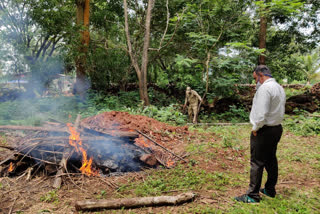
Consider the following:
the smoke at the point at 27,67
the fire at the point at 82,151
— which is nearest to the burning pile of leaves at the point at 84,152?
the fire at the point at 82,151

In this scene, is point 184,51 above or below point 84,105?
above

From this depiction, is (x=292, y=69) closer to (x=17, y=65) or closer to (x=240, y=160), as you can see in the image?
(x=240, y=160)

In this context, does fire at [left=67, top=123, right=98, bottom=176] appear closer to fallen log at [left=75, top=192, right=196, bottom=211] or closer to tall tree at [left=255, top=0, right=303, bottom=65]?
fallen log at [left=75, top=192, right=196, bottom=211]

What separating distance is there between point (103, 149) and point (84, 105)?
6.12 m

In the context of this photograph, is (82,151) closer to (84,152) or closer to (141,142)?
(84,152)

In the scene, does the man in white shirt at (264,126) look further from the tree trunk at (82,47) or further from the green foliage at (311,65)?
the green foliage at (311,65)

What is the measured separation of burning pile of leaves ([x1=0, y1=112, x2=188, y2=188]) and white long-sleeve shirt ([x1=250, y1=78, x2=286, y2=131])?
8.13 ft

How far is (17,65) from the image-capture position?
9477mm

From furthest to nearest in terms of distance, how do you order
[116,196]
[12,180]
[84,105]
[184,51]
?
[184,51] < [84,105] < [12,180] < [116,196]

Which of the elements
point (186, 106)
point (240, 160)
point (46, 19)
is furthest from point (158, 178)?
point (46, 19)

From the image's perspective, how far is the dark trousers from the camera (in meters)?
2.96

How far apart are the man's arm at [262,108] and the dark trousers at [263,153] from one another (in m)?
0.16

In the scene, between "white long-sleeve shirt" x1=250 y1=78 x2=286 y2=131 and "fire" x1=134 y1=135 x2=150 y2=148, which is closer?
"white long-sleeve shirt" x1=250 y1=78 x2=286 y2=131

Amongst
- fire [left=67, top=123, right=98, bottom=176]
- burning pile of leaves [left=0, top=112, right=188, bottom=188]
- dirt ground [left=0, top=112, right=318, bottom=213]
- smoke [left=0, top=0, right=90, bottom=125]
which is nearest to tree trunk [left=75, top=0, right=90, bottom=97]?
smoke [left=0, top=0, right=90, bottom=125]
